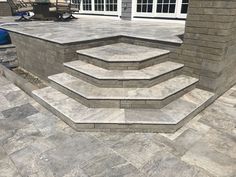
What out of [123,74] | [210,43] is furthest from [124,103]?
[210,43]

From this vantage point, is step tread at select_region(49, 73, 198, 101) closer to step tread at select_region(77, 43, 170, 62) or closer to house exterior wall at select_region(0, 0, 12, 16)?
step tread at select_region(77, 43, 170, 62)

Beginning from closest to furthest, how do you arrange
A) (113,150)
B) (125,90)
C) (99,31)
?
(113,150) < (125,90) < (99,31)

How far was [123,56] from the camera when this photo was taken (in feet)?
11.9

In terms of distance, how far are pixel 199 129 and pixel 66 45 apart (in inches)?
109

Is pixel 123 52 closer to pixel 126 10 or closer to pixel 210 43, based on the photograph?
pixel 210 43

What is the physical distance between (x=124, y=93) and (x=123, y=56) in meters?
0.87

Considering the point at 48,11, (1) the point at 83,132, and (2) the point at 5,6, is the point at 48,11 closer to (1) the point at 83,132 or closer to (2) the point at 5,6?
(2) the point at 5,6

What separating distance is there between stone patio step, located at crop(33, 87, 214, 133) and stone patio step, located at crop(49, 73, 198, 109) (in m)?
0.09

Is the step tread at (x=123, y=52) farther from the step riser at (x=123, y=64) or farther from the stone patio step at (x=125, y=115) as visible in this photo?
the stone patio step at (x=125, y=115)

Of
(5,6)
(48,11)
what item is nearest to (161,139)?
(48,11)

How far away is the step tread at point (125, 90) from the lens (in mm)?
2988

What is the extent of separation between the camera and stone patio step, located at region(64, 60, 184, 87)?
3.21 metres

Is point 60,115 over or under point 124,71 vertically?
under

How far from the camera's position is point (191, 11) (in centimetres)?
333
